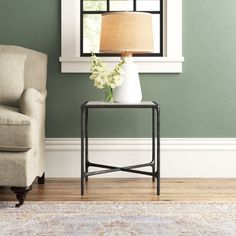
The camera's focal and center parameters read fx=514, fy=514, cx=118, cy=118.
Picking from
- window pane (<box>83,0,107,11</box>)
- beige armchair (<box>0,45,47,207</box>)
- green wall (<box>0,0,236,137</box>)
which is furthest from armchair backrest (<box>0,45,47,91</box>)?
window pane (<box>83,0,107,11</box>)

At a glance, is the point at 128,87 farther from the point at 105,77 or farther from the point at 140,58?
the point at 140,58

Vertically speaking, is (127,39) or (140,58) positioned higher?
(127,39)

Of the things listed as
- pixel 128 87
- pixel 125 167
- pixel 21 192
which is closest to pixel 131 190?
pixel 125 167

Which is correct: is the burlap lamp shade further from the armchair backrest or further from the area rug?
the area rug

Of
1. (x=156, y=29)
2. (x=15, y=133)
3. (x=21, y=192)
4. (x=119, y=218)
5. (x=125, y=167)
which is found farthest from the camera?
(x=156, y=29)

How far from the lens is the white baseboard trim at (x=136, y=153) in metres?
3.96

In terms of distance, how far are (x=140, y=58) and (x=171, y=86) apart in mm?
325

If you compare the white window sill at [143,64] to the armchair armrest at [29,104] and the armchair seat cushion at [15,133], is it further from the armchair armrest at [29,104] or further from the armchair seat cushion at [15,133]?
the armchair seat cushion at [15,133]

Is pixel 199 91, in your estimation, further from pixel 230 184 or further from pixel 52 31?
pixel 52 31

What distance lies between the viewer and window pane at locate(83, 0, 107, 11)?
4.09m

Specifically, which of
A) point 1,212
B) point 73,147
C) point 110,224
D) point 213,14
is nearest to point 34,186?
point 73,147

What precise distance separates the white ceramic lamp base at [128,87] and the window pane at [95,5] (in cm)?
74

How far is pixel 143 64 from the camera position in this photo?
155 inches

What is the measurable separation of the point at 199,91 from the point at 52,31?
4.03 ft
